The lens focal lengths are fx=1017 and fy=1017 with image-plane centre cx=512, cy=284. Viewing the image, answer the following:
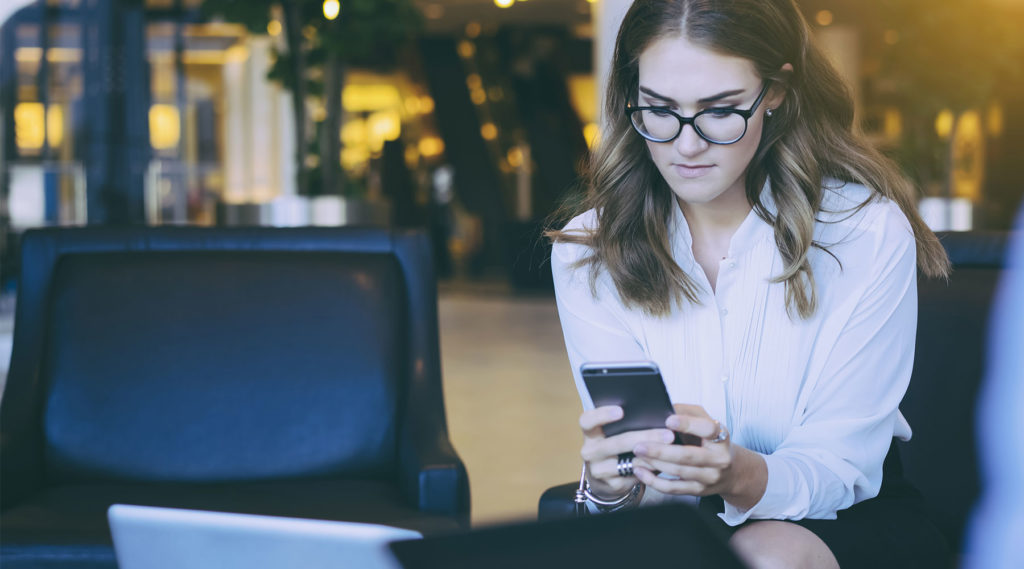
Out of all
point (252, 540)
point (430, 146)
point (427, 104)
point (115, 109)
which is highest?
point (427, 104)

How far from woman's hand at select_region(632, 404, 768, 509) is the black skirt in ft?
0.43

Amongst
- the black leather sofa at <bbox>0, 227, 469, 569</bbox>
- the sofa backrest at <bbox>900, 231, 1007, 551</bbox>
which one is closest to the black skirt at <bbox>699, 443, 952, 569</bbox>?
the sofa backrest at <bbox>900, 231, 1007, 551</bbox>

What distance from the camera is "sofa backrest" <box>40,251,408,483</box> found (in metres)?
2.26

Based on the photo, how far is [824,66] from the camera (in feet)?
5.49

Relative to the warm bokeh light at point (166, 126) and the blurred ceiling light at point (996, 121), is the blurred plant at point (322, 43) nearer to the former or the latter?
the warm bokeh light at point (166, 126)

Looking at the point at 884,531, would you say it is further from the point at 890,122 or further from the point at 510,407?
the point at 890,122

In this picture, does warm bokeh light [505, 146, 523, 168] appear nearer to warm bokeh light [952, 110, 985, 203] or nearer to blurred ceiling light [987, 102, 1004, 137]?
warm bokeh light [952, 110, 985, 203]

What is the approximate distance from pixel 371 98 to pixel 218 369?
59.5 feet

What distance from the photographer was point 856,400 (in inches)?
59.1

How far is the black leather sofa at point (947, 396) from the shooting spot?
1.99 m

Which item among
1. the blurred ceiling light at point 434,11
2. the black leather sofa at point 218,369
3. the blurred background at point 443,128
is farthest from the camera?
the blurred ceiling light at point 434,11

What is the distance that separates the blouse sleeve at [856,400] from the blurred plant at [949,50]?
3.05 metres

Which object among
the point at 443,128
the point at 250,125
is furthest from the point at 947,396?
the point at 443,128

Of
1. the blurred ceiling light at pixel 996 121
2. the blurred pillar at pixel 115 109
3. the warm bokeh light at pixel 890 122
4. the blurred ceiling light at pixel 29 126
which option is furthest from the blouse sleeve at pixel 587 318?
the warm bokeh light at pixel 890 122
